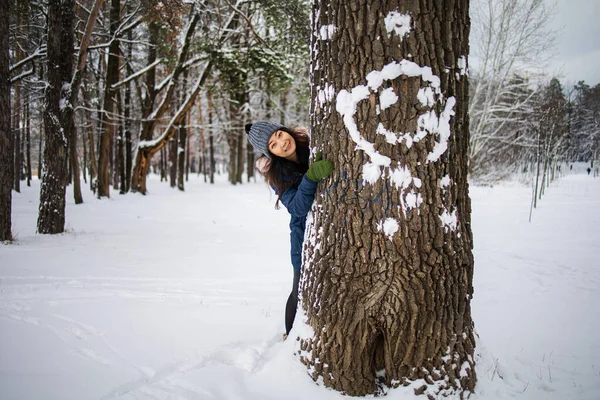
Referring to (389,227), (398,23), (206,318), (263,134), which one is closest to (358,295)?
(389,227)

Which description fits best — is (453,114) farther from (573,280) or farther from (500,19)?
(500,19)

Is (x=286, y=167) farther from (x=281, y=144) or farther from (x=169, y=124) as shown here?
(x=169, y=124)

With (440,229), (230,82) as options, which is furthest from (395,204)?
(230,82)

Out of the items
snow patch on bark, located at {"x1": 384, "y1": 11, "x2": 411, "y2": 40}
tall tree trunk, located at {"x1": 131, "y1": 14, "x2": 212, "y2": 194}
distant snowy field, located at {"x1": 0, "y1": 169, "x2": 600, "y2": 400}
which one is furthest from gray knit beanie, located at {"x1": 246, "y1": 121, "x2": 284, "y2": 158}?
tall tree trunk, located at {"x1": 131, "y1": 14, "x2": 212, "y2": 194}

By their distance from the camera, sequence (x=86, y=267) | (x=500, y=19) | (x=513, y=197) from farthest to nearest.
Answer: (x=500, y=19), (x=513, y=197), (x=86, y=267)

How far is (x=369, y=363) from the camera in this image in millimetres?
2082

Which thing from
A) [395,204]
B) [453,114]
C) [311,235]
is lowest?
[311,235]

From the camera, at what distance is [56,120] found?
22.1ft

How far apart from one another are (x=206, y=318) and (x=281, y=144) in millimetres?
1839

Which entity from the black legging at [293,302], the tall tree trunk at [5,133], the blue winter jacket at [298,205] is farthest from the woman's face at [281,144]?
the tall tree trunk at [5,133]

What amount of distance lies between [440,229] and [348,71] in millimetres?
1095

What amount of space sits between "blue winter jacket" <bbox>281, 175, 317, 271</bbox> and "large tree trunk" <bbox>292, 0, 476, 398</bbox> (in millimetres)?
213

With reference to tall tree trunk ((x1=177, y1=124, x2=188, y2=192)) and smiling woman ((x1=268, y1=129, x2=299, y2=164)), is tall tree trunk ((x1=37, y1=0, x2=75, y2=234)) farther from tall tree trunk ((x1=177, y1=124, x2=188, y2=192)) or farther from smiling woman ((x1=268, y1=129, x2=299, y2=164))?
tall tree trunk ((x1=177, y1=124, x2=188, y2=192))

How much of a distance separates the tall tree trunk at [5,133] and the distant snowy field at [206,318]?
592 mm
